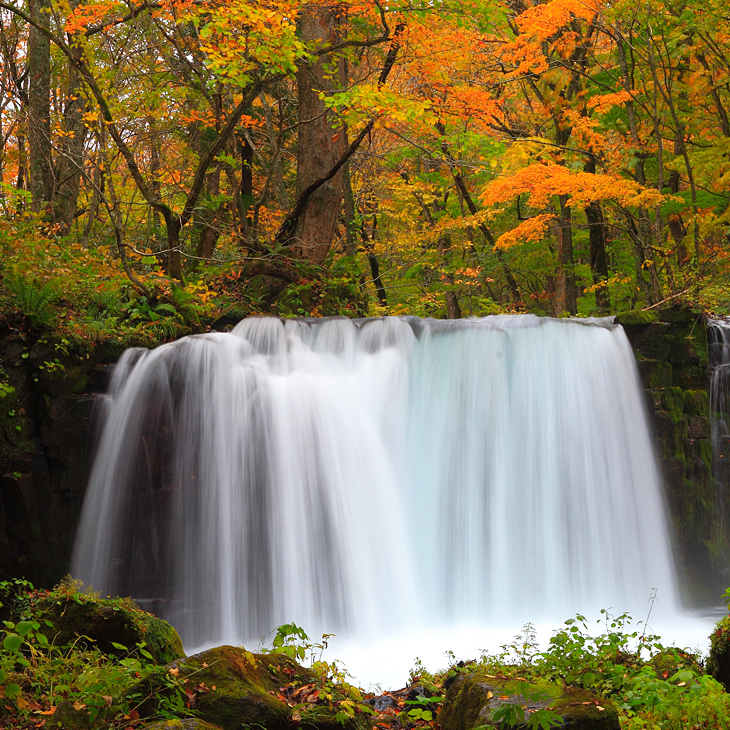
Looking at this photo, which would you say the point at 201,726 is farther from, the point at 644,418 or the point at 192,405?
the point at 644,418

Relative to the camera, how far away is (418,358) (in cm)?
869

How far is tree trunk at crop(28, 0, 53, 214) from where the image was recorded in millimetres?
9891

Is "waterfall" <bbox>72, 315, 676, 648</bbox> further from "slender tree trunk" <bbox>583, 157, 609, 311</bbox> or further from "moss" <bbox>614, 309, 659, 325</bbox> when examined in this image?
"slender tree trunk" <bbox>583, 157, 609, 311</bbox>

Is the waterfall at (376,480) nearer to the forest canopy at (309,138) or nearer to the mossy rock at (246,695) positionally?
the forest canopy at (309,138)

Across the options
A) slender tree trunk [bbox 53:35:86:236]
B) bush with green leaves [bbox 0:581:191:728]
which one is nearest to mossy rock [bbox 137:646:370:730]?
bush with green leaves [bbox 0:581:191:728]

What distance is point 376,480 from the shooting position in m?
7.79

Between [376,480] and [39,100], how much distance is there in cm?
829

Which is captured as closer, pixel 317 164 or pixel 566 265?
pixel 317 164

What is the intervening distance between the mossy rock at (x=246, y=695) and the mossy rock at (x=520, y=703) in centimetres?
60

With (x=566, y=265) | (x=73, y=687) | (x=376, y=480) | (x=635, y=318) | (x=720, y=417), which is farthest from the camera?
(x=566, y=265)

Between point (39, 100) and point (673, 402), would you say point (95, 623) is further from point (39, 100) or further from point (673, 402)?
point (39, 100)

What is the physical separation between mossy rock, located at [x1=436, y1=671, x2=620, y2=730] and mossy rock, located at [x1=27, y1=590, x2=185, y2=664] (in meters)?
2.10

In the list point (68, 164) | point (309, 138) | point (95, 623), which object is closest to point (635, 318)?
point (309, 138)

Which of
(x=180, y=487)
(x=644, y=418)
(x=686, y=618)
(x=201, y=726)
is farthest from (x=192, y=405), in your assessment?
(x=686, y=618)
